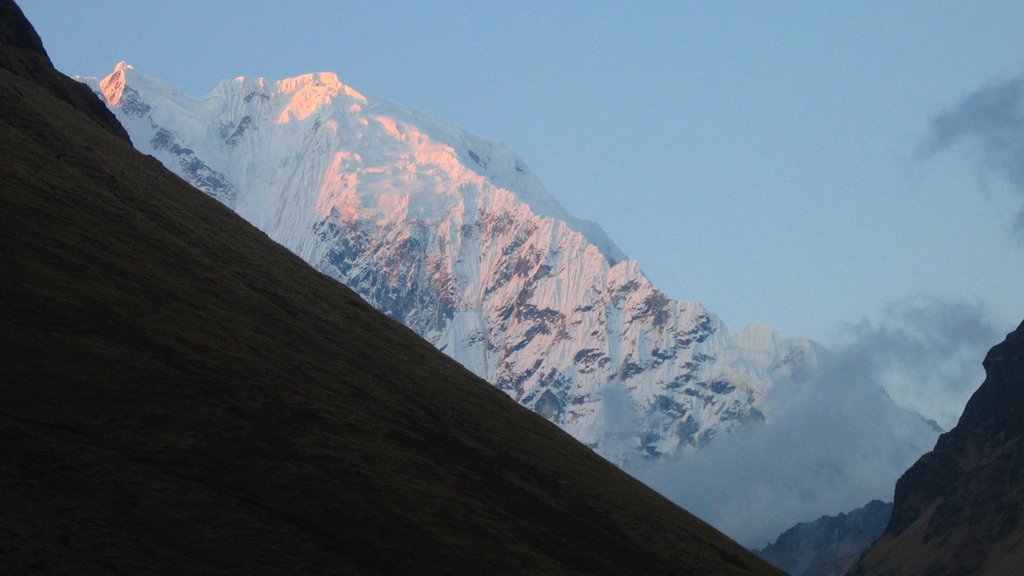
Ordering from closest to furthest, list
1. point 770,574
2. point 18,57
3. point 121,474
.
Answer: point 121,474
point 770,574
point 18,57

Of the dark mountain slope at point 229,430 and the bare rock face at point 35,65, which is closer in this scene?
the dark mountain slope at point 229,430

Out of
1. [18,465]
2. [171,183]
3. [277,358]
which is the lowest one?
[18,465]

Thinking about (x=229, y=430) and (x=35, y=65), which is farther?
(x=35, y=65)

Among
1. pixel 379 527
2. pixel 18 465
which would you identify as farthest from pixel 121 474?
pixel 379 527

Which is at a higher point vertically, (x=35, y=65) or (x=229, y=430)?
(x=35, y=65)

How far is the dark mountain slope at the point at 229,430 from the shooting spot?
3959 cm

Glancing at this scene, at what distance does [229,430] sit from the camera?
49.0 meters

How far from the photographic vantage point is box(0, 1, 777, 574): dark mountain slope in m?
39.6

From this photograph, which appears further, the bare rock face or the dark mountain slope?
the bare rock face

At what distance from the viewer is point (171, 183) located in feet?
306

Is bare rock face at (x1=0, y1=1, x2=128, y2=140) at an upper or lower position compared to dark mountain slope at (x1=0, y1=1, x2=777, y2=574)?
upper

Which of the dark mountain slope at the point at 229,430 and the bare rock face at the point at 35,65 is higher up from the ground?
the bare rock face at the point at 35,65

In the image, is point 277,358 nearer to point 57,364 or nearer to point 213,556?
point 57,364

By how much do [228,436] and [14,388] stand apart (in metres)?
7.58
